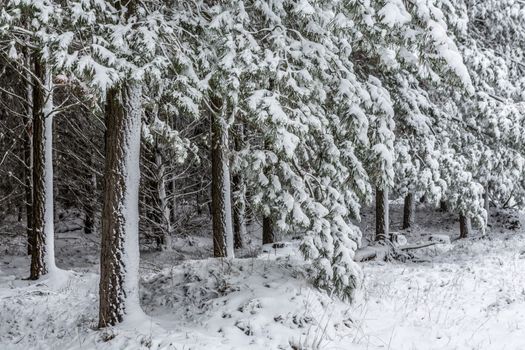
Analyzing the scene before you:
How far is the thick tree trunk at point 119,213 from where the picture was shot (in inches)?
267

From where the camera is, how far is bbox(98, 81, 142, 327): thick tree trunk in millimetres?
6773

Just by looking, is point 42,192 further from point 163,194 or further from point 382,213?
point 382,213

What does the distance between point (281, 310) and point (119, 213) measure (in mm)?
2891

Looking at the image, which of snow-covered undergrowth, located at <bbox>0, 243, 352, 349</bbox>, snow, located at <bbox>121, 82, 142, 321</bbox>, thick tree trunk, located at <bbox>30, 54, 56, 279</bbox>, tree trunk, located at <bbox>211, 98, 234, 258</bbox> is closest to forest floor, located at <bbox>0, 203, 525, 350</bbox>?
snow-covered undergrowth, located at <bbox>0, 243, 352, 349</bbox>

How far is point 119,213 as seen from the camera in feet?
22.2

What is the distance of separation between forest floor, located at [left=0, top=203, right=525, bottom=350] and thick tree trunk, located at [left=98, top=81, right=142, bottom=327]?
412mm

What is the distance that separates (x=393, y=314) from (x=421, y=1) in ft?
16.0

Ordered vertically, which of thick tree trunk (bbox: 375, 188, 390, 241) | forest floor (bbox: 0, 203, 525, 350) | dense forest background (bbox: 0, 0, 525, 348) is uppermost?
dense forest background (bbox: 0, 0, 525, 348)

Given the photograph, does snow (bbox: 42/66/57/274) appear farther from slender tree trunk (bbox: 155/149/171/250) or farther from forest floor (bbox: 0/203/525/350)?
slender tree trunk (bbox: 155/149/171/250)

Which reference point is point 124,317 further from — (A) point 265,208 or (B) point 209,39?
(B) point 209,39

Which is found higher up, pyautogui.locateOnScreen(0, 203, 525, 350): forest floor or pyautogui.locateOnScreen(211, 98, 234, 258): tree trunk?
pyautogui.locateOnScreen(211, 98, 234, 258): tree trunk

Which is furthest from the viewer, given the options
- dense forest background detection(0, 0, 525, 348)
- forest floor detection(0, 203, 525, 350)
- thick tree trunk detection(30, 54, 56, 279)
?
thick tree trunk detection(30, 54, 56, 279)

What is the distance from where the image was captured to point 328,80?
7.29 meters

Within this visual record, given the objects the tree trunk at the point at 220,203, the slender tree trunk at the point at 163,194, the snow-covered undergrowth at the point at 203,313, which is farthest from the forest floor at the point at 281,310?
the slender tree trunk at the point at 163,194
